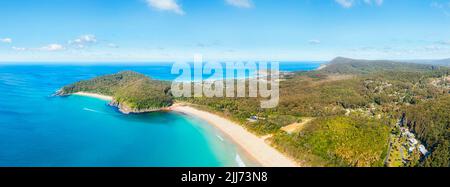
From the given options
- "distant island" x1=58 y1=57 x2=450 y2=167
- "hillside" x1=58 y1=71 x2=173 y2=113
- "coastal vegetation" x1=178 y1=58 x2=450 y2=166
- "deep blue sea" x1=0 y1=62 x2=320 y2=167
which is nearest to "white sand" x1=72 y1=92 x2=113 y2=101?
"hillside" x1=58 y1=71 x2=173 y2=113

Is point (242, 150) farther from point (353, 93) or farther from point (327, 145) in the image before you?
point (353, 93)

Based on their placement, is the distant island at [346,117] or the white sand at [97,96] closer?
the distant island at [346,117]

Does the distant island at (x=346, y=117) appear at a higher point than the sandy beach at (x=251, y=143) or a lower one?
higher

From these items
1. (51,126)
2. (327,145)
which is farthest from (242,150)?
(51,126)

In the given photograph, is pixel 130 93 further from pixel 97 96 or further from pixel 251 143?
pixel 251 143

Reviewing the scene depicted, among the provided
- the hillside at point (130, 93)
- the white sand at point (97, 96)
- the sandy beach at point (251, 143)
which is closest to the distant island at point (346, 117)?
the hillside at point (130, 93)

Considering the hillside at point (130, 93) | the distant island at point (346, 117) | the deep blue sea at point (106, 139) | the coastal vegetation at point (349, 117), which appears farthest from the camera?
the hillside at point (130, 93)

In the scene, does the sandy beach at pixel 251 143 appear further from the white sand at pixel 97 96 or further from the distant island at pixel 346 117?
the white sand at pixel 97 96
